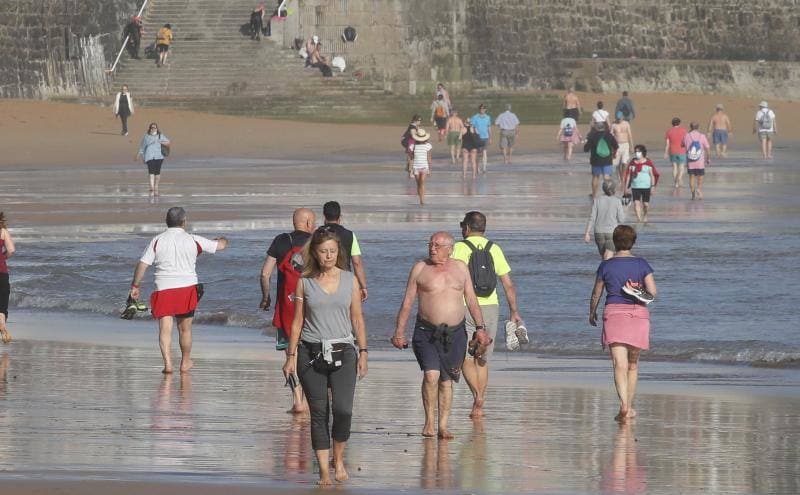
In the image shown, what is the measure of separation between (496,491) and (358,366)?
1.03m

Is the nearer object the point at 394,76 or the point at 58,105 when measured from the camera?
the point at 58,105

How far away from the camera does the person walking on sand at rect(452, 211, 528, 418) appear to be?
1156 cm

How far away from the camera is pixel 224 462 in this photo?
9758 mm

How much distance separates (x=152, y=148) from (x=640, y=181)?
30.2 feet

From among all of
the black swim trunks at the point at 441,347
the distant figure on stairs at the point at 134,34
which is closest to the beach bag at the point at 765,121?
the distant figure on stairs at the point at 134,34

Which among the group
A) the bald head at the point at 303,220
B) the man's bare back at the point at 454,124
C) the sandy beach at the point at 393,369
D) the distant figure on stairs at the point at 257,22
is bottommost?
the sandy beach at the point at 393,369

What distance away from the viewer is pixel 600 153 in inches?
1198

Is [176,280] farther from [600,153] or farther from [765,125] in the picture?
[765,125]

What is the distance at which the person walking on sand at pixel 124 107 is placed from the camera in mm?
43969

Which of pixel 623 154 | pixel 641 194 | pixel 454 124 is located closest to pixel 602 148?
pixel 623 154

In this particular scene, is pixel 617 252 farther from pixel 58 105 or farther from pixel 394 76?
pixel 394 76

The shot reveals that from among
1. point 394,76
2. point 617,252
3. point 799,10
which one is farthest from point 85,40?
point 617,252

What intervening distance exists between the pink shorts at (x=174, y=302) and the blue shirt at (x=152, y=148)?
17432 millimetres

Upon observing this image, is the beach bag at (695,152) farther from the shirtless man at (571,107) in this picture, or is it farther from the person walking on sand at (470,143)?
the shirtless man at (571,107)
